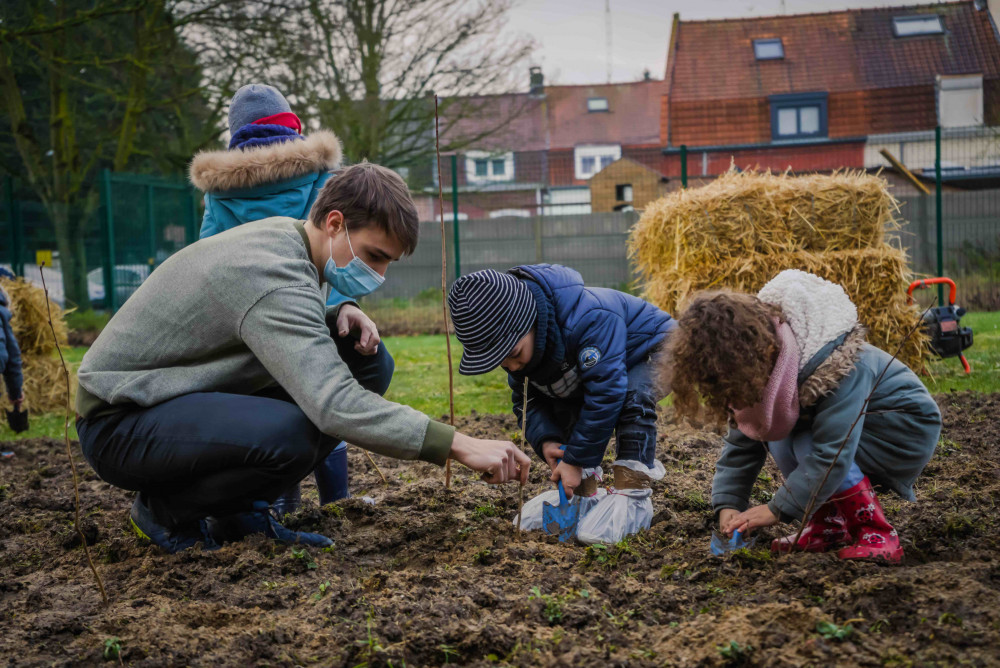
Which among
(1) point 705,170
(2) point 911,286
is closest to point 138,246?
(1) point 705,170

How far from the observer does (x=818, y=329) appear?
230 centimetres

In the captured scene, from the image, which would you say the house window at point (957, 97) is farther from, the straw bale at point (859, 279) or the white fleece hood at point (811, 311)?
the white fleece hood at point (811, 311)

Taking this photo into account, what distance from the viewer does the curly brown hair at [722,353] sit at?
2141 mm

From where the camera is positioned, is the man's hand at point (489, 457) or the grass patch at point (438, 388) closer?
the man's hand at point (489, 457)

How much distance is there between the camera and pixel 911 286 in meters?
5.73

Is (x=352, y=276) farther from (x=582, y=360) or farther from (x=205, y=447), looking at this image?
(x=582, y=360)

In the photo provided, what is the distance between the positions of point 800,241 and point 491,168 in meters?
10.2

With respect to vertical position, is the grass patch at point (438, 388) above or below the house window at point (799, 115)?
below

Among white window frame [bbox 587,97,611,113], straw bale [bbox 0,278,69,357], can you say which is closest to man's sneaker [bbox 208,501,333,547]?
straw bale [bbox 0,278,69,357]

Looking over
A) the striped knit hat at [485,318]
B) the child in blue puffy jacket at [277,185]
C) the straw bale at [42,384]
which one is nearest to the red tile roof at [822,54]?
the straw bale at [42,384]

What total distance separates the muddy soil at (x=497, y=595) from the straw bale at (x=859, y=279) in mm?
2676

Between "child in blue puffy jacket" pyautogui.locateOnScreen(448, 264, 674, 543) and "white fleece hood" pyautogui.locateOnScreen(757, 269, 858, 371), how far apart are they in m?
0.61

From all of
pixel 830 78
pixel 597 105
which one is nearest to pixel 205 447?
pixel 830 78

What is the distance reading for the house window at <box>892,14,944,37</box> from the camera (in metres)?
19.5
